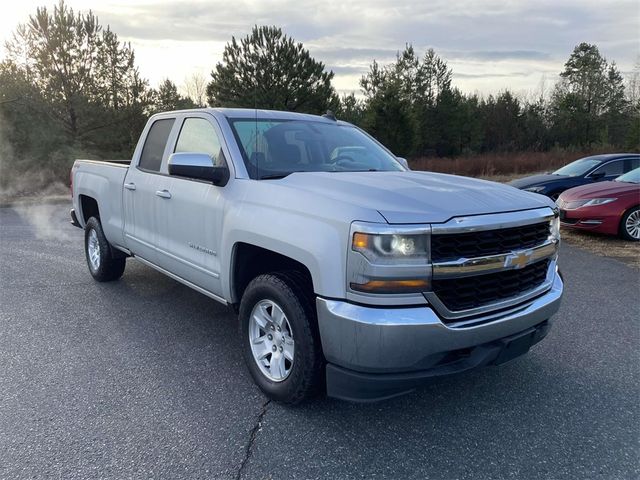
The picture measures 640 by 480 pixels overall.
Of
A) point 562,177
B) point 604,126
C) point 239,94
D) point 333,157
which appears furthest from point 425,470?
point 604,126

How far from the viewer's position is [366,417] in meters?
3.10

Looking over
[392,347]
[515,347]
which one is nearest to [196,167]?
[392,347]

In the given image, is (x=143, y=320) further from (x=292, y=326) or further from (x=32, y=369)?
(x=292, y=326)

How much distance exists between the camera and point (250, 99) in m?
28.5

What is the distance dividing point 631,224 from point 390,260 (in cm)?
821

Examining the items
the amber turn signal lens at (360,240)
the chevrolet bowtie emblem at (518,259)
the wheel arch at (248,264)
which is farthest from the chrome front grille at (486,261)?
the wheel arch at (248,264)

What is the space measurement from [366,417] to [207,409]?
1.00 metres

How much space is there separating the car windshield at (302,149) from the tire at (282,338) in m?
0.88

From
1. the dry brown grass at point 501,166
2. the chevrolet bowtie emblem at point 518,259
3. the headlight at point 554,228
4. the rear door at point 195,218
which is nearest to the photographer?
the chevrolet bowtie emblem at point 518,259

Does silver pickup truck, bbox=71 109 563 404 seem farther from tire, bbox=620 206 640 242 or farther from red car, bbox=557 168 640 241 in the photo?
tire, bbox=620 206 640 242

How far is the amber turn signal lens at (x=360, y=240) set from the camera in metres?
2.56

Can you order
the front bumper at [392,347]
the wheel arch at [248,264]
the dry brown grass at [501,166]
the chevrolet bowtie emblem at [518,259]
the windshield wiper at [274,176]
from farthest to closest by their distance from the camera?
the dry brown grass at [501,166]
the windshield wiper at [274,176]
the wheel arch at [248,264]
the chevrolet bowtie emblem at [518,259]
the front bumper at [392,347]

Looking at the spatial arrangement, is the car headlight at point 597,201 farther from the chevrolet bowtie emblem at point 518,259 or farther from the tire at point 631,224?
the chevrolet bowtie emblem at point 518,259

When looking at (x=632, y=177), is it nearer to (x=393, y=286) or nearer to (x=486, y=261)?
(x=486, y=261)
